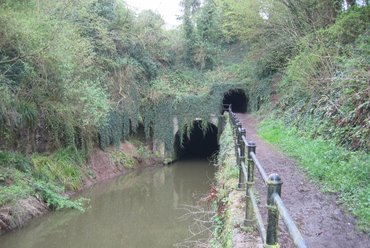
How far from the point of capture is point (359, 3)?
1319cm

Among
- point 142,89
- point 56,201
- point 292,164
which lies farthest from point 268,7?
point 56,201

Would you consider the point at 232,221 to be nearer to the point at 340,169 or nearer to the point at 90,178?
the point at 340,169

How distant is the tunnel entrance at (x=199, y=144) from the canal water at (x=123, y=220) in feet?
22.5

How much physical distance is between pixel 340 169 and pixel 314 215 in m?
1.79

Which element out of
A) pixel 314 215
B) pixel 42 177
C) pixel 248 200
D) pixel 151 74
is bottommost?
pixel 42 177

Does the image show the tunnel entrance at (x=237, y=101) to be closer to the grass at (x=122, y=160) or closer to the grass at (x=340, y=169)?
the grass at (x=122, y=160)

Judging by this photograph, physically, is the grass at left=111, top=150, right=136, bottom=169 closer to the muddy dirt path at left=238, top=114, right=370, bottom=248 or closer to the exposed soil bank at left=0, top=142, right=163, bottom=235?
the exposed soil bank at left=0, top=142, right=163, bottom=235

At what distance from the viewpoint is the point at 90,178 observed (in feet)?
46.0

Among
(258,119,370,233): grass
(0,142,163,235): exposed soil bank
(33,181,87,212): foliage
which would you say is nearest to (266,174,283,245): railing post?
(258,119,370,233): grass

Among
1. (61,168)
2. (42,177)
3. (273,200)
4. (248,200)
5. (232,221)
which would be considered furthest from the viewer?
(61,168)

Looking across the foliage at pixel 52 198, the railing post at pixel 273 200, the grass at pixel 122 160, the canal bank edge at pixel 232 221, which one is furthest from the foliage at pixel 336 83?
the grass at pixel 122 160

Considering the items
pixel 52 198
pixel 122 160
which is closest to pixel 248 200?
pixel 52 198

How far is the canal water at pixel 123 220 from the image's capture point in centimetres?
Answer: 849

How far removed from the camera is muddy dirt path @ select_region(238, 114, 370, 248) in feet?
13.3
